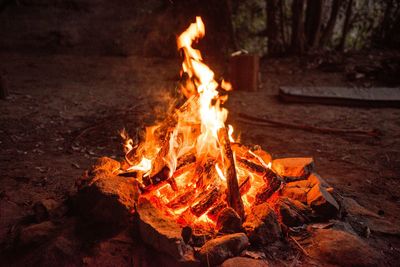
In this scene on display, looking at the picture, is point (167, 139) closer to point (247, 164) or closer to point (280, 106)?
point (247, 164)

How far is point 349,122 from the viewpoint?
245 inches

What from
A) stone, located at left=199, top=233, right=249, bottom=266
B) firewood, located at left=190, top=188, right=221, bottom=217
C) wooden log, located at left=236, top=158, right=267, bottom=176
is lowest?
stone, located at left=199, top=233, right=249, bottom=266

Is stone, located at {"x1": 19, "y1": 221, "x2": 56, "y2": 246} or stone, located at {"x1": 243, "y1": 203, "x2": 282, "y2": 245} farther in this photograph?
stone, located at {"x1": 19, "y1": 221, "x2": 56, "y2": 246}

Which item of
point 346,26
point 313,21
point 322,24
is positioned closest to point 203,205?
point 313,21

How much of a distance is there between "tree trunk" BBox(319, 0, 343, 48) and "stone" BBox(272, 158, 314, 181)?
7645 mm

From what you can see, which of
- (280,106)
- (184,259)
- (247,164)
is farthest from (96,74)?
(184,259)

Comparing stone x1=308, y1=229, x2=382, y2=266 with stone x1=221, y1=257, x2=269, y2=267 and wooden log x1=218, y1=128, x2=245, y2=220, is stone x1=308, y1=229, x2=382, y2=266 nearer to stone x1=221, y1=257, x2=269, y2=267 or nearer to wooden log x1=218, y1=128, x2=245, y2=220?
stone x1=221, y1=257, x2=269, y2=267

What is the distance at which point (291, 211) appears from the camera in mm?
2959

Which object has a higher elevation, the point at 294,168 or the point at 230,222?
the point at 294,168

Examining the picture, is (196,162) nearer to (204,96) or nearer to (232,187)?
(232,187)

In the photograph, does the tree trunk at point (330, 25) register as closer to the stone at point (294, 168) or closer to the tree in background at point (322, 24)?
the tree in background at point (322, 24)

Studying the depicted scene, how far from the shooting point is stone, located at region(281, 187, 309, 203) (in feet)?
10.4

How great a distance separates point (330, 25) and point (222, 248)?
30.2ft

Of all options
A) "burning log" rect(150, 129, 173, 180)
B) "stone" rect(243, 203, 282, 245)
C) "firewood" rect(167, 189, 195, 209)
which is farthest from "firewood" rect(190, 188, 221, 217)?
"burning log" rect(150, 129, 173, 180)
